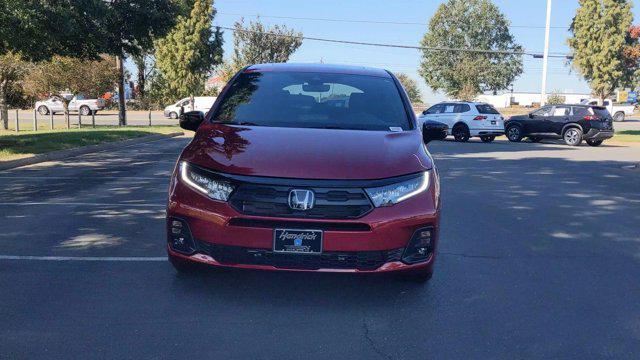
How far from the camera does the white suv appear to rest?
78.2 feet

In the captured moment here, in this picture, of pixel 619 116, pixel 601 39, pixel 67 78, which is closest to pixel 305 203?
pixel 67 78

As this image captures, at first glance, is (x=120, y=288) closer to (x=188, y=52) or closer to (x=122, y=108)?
(x=122, y=108)

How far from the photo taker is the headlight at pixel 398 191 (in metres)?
3.96

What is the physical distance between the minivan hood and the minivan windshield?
0.29 m

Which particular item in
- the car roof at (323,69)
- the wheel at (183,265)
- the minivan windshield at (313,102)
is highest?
the car roof at (323,69)

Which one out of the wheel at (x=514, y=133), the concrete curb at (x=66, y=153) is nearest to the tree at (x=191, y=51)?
the concrete curb at (x=66, y=153)

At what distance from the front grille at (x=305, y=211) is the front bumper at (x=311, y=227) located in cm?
4

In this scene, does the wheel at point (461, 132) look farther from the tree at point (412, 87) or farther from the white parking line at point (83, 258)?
the tree at point (412, 87)

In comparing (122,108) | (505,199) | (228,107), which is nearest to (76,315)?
(228,107)

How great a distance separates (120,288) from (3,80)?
23.2 meters

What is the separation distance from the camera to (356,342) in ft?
11.7

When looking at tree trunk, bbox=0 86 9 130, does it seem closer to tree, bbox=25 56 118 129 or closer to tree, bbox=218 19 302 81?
tree, bbox=25 56 118 129

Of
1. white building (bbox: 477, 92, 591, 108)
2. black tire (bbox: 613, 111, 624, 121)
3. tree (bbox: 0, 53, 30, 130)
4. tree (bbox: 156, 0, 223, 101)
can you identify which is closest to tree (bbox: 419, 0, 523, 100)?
white building (bbox: 477, 92, 591, 108)

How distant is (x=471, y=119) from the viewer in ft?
78.4
